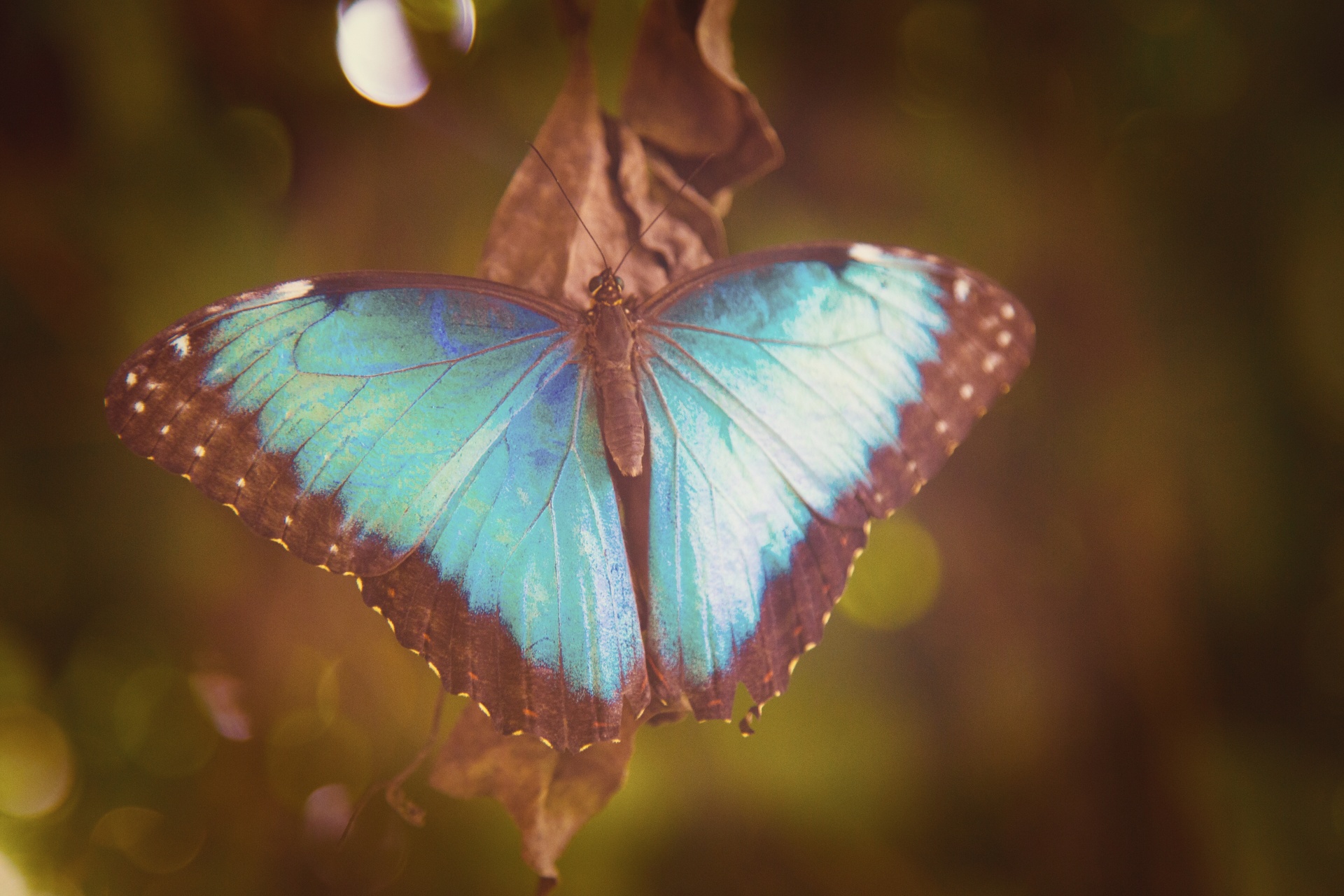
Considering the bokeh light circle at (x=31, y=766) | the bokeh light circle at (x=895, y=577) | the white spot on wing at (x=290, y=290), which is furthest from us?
the bokeh light circle at (x=895, y=577)

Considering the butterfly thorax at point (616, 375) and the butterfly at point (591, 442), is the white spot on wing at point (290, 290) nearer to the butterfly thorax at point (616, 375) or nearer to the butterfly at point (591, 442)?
the butterfly at point (591, 442)

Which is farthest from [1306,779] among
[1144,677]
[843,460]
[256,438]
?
[256,438]

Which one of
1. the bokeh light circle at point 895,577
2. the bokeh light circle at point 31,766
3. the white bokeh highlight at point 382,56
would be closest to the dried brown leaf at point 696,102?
the white bokeh highlight at point 382,56

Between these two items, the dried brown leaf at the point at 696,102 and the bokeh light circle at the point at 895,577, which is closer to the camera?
the dried brown leaf at the point at 696,102

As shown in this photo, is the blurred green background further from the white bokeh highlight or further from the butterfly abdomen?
the butterfly abdomen

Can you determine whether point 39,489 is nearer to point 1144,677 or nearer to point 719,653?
point 719,653

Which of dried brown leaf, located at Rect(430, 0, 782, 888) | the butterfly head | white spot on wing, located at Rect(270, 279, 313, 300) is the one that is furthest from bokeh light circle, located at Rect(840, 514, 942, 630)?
white spot on wing, located at Rect(270, 279, 313, 300)

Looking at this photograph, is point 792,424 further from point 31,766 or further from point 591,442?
point 31,766

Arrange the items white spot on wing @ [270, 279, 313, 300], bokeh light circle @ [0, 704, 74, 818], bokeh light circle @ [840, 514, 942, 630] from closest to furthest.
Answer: white spot on wing @ [270, 279, 313, 300]
bokeh light circle @ [0, 704, 74, 818]
bokeh light circle @ [840, 514, 942, 630]
